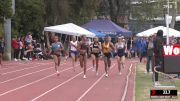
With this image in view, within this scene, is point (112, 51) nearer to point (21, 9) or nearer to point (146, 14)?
point (21, 9)

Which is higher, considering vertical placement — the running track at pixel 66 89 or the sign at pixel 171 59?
the sign at pixel 171 59

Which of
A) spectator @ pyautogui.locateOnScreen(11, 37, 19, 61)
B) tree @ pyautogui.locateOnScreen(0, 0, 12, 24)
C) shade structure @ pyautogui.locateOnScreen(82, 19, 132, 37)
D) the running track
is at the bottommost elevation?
the running track

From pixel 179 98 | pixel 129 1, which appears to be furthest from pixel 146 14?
pixel 179 98

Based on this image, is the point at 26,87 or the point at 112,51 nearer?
the point at 26,87

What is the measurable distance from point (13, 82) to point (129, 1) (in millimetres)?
43430

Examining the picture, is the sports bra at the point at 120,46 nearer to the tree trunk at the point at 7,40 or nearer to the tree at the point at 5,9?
the tree at the point at 5,9

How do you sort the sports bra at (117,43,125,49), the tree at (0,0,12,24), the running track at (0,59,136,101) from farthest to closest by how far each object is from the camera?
the tree at (0,0,12,24), the sports bra at (117,43,125,49), the running track at (0,59,136,101)

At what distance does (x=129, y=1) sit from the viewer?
63.6 m

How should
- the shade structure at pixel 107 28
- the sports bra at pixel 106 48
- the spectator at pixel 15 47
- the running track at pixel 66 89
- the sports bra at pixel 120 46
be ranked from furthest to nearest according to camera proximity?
the shade structure at pixel 107 28 < the spectator at pixel 15 47 < the sports bra at pixel 120 46 < the sports bra at pixel 106 48 < the running track at pixel 66 89

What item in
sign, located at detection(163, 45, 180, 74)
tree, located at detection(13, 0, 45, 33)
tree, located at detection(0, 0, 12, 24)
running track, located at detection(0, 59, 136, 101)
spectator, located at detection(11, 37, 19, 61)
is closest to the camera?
sign, located at detection(163, 45, 180, 74)

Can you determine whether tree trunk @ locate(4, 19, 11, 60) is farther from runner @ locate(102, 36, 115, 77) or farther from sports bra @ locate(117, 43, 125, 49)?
runner @ locate(102, 36, 115, 77)

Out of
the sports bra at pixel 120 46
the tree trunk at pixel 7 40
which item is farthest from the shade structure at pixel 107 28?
the sports bra at pixel 120 46

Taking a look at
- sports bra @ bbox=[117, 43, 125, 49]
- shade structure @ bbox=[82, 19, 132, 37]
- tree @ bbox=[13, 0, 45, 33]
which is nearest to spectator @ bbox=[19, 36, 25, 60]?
tree @ bbox=[13, 0, 45, 33]

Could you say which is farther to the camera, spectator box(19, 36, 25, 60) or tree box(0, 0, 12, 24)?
spectator box(19, 36, 25, 60)
